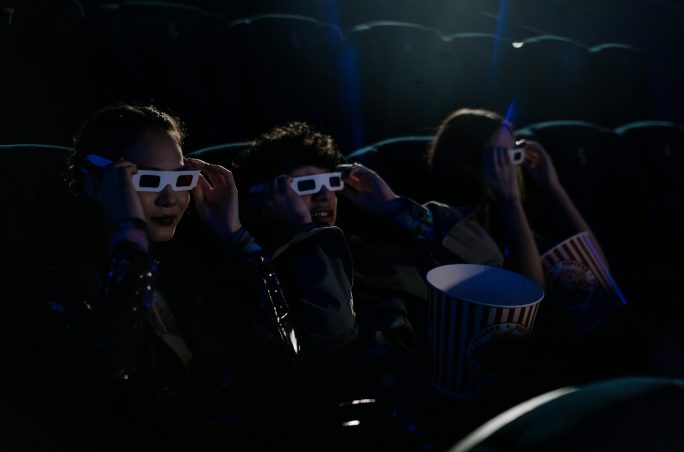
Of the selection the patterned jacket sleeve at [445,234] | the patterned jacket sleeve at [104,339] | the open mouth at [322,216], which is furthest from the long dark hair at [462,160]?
the patterned jacket sleeve at [104,339]

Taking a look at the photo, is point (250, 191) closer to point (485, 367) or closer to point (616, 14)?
point (485, 367)

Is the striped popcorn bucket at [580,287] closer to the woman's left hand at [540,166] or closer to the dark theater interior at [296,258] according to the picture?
the dark theater interior at [296,258]

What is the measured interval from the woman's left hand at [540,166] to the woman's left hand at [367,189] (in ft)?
1.55

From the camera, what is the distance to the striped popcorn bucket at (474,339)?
593 mm

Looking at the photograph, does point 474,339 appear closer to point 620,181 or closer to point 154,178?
point 154,178

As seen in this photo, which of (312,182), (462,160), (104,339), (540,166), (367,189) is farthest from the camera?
(540,166)

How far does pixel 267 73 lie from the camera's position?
1.33 metres

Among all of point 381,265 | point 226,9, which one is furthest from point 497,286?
point 226,9

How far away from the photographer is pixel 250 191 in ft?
2.84

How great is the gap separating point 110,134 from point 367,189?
1.49ft

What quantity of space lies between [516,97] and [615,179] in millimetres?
529

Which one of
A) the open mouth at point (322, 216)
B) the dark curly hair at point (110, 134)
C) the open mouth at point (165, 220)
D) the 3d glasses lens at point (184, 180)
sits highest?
the dark curly hair at point (110, 134)

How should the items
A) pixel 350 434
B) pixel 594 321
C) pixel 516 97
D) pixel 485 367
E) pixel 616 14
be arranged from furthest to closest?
pixel 616 14, pixel 516 97, pixel 594 321, pixel 485 367, pixel 350 434

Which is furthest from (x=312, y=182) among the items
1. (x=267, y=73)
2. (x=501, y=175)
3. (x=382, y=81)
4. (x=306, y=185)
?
(x=382, y=81)
